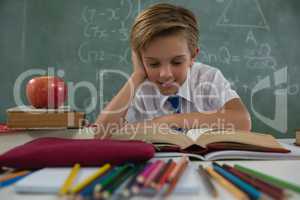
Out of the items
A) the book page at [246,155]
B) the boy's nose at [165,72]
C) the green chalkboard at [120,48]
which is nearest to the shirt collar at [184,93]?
the boy's nose at [165,72]

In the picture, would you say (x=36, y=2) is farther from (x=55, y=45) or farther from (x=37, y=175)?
(x=37, y=175)

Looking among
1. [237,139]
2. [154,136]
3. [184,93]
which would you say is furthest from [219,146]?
[184,93]

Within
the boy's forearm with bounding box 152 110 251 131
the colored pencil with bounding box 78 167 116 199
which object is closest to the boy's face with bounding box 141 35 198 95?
the boy's forearm with bounding box 152 110 251 131

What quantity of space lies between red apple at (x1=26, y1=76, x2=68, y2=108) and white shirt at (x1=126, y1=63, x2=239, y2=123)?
424mm

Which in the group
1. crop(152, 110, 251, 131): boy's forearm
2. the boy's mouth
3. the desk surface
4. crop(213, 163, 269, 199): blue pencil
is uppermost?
the boy's mouth

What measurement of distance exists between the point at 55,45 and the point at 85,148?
203 centimetres

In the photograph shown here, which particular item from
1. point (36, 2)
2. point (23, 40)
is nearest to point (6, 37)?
point (23, 40)

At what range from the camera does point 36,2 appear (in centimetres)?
246

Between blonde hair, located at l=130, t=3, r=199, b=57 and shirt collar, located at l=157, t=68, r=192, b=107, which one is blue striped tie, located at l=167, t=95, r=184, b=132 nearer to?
shirt collar, located at l=157, t=68, r=192, b=107

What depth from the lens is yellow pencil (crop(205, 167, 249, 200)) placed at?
1.28ft

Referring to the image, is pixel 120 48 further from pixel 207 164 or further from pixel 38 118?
pixel 207 164

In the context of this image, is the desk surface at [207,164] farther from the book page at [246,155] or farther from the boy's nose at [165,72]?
the boy's nose at [165,72]

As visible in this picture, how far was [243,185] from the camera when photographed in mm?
419

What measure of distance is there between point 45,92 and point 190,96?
2.11ft
